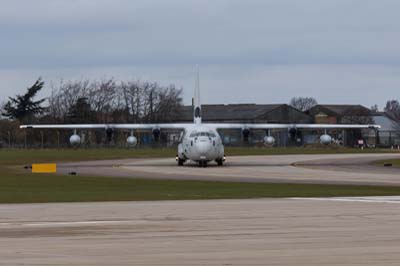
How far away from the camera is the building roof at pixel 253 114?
570ft

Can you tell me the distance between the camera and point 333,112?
630 feet

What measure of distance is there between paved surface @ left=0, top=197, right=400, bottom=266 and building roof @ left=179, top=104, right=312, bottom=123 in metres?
146

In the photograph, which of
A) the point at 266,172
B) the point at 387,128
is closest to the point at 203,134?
the point at 266,172

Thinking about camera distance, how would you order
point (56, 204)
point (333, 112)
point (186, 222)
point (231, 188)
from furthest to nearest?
point (333, 112)
point (231, 188)
point (56, 204)
point (186, 222)

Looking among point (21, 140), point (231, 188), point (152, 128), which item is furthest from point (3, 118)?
point (231, 188)

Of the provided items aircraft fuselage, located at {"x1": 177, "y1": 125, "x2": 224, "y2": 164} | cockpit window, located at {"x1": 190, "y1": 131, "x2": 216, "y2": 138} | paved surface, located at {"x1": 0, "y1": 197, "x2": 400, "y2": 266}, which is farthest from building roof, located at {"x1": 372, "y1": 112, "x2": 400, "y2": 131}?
paved surface, located at {"x1": 0, "y1": 197, "x2": 400, "y2": 266}

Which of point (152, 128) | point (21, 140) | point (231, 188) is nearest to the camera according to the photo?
point (231, 188)

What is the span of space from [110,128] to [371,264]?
5604 centimetres

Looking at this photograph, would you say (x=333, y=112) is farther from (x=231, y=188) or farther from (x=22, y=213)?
(x=22, y=213)

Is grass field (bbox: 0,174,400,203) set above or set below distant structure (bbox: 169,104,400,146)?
below

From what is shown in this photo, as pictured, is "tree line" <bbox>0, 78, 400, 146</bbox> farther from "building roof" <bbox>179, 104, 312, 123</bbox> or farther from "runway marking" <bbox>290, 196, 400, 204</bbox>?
"runway marking" <bbox>290, 196, 400, 204</bbox>

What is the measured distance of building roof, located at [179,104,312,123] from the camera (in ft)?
570

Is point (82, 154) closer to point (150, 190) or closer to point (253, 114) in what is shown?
point (150, 190)

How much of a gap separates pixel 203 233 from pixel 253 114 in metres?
160
